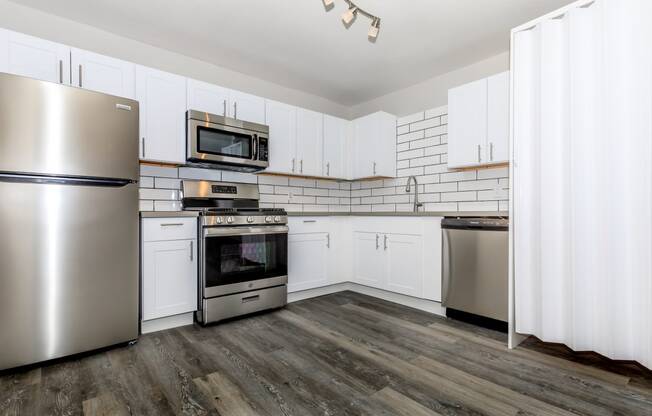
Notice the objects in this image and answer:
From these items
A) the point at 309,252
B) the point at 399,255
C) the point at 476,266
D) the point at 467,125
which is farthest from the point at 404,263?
the point at 467,125

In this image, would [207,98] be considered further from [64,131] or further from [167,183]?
[64,131]

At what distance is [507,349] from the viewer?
2.16 metres

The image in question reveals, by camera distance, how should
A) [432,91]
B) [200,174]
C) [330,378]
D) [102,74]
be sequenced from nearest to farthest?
[330,378], [102,74], [200,174], [432,91]

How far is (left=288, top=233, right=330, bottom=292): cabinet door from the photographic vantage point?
129 inches

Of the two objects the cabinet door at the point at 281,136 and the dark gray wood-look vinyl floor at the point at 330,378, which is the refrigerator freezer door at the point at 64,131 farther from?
the cabinet door at the point at 281,136

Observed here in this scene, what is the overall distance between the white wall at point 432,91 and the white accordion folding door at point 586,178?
1140mm

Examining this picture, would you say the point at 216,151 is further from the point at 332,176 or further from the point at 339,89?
the point at 339,89

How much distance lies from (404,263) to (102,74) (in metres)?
2.95

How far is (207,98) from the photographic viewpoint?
2984mm

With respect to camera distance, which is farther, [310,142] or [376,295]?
[310,142]

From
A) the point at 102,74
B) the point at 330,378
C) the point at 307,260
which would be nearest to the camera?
the point at 330,378

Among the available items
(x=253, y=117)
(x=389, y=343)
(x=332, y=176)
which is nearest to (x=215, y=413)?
(x=389, y=343)

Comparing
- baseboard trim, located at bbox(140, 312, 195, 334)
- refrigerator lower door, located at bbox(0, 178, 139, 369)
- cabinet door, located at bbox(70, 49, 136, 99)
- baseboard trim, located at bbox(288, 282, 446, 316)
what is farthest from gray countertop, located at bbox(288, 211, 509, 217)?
cabinet door, located at bbox(70, 49, 136, 99)

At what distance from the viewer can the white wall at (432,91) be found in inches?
127
